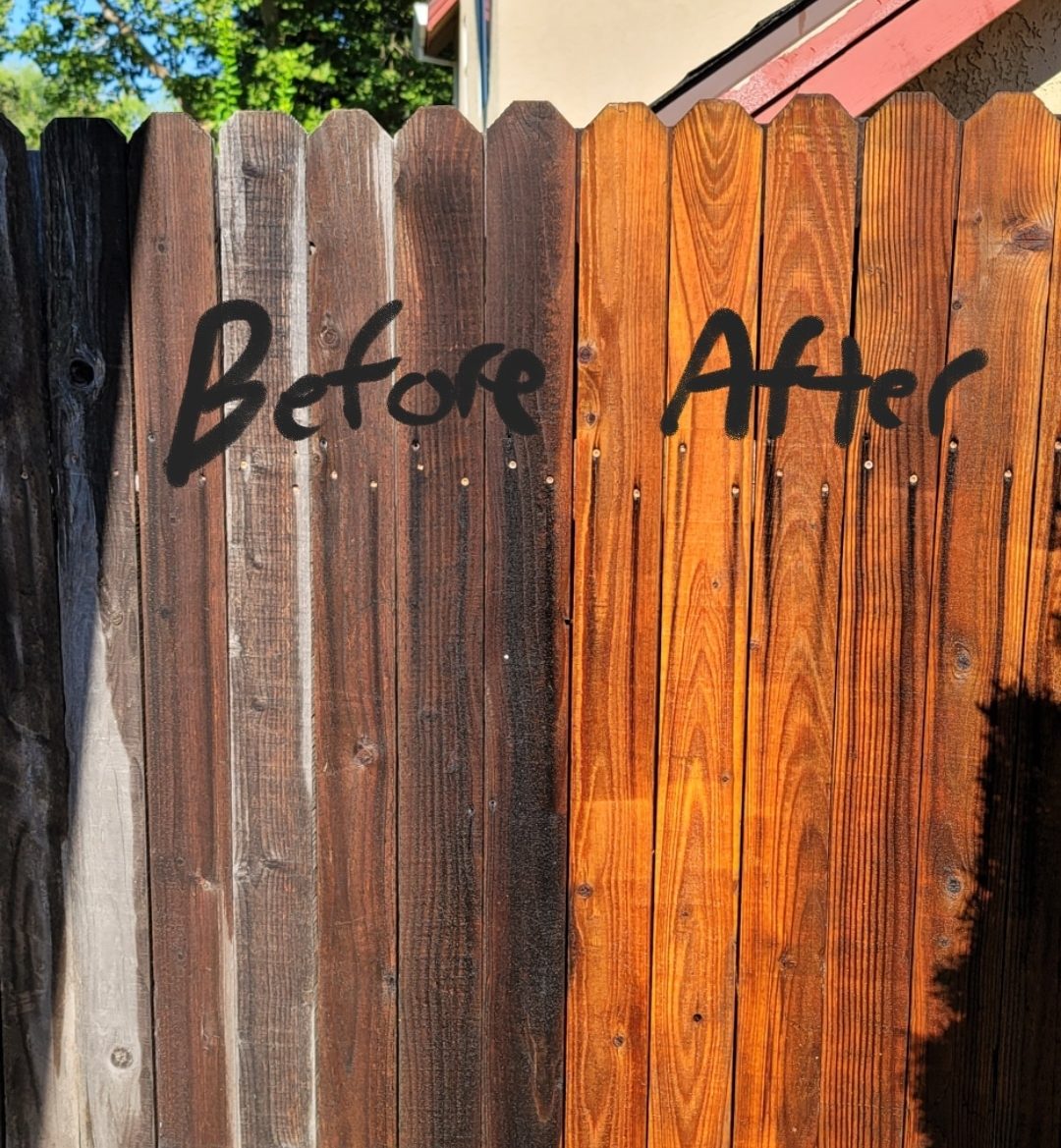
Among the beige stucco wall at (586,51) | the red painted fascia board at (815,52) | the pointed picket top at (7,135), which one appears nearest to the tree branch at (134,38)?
the beige stucco wall at (586,51)

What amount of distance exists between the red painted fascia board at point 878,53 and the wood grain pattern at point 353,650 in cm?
169

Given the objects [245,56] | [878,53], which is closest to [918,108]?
[878,53]

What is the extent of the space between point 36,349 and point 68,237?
211 millimetres

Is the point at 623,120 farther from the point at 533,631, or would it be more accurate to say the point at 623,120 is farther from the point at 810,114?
the point at 533,631

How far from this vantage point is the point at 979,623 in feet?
6.84

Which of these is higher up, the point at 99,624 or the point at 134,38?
the point at 134,38

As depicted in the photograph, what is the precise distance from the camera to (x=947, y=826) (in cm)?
213

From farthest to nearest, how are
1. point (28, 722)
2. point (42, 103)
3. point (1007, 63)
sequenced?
point (42, 103)
point (1007, 63)
point (28, 722)

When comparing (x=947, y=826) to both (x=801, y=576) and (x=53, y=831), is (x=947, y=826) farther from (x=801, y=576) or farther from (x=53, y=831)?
(x=53, y=831)

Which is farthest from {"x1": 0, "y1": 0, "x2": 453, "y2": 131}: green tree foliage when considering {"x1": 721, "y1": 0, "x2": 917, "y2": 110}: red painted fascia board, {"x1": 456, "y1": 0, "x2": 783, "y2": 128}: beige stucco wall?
{"x1": 721, "y1": 0, "x2": 917, "y2": 110}: red painted fascia board

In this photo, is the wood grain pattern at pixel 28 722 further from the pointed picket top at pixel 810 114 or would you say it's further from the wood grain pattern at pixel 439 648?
the pointed picket top at pixel 810 114

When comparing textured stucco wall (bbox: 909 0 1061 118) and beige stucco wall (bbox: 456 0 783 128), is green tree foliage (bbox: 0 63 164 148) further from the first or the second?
textured stucco wall (bbox: 909 0 1061 118)

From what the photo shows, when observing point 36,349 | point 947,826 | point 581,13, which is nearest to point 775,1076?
point 947,826

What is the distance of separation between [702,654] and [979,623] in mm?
505
